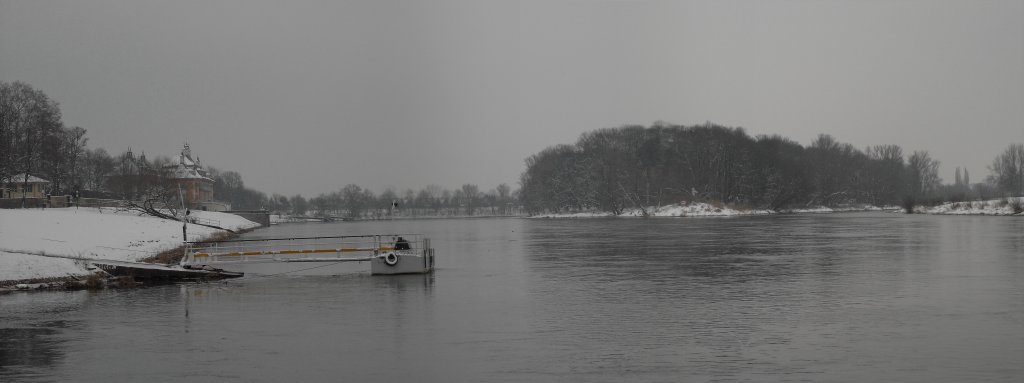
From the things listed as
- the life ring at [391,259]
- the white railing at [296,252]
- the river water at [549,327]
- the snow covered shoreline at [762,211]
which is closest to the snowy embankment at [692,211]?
the snow covered shoreline at [762,211]

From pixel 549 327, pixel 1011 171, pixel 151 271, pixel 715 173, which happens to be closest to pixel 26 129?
pixel 151 271

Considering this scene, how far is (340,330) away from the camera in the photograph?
18922mm

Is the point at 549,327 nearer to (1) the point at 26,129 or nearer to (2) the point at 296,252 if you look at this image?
(2) the point at 296,252

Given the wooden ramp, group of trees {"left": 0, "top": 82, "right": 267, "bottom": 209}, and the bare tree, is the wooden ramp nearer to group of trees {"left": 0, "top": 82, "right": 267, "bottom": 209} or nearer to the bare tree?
group of trees {"left": 0, "top": 82, "right": 267, "bottom": 209}

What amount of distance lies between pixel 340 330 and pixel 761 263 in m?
23.7

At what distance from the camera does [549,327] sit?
18.9 m

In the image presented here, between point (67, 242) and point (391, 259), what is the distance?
846 inches

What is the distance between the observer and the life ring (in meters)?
33.4

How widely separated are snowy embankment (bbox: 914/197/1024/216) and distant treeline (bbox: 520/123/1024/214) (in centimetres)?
2378

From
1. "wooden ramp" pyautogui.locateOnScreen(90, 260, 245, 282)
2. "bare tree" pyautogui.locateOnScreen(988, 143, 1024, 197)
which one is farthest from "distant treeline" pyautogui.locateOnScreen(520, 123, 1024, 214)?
"wooden ramp" pyautogui.locateOnScreen(90, 260, 245, 282)

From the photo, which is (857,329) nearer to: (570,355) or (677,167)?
(570,355)

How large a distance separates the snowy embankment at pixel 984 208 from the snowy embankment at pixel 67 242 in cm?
10477

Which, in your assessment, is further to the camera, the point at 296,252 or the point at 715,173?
the point at 715,173

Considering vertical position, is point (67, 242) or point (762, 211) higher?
point (762, 211)
